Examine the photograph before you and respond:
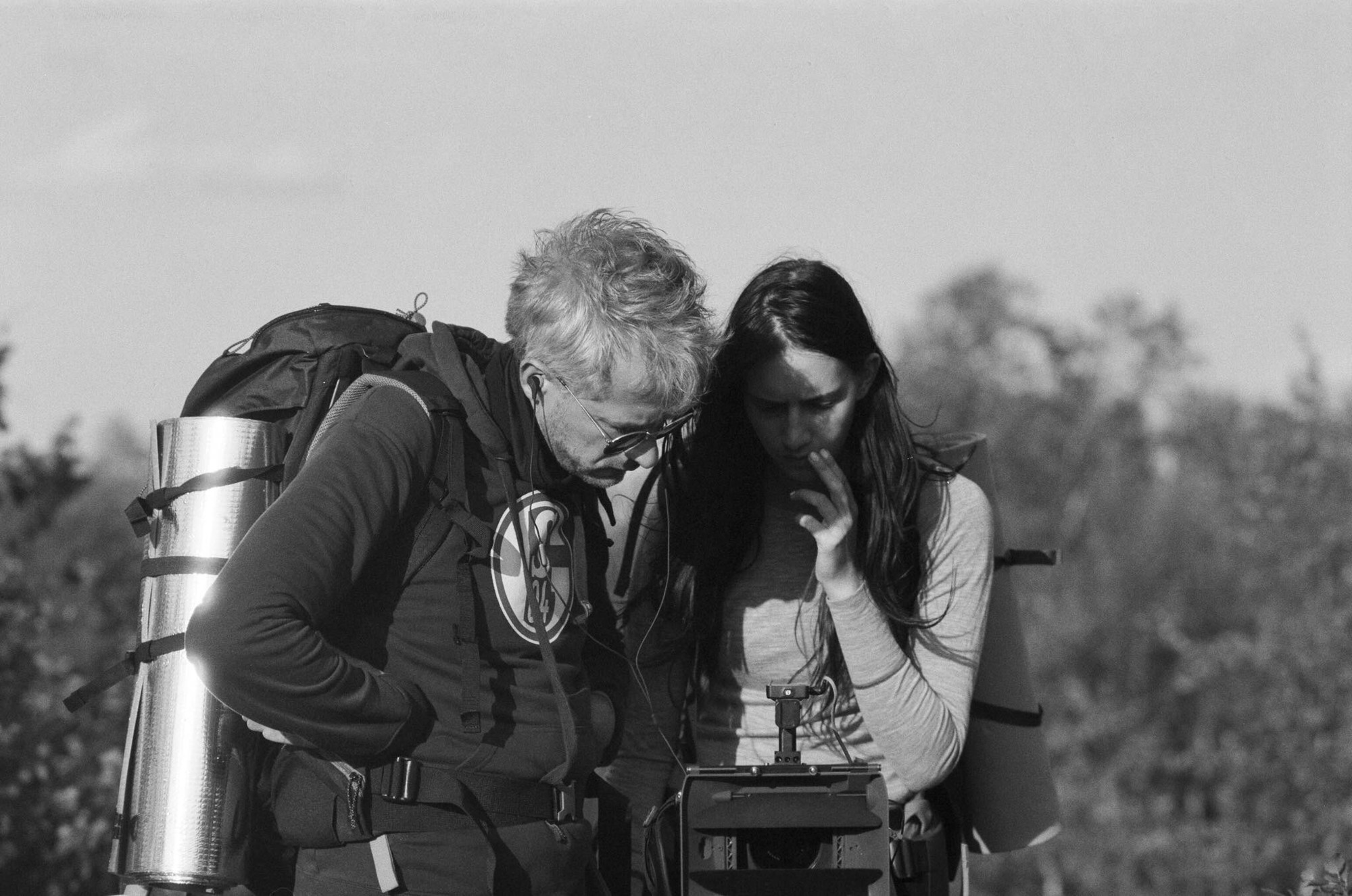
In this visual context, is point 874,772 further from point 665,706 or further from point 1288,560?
point 1288,560

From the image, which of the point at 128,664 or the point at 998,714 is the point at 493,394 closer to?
the point at 128,664

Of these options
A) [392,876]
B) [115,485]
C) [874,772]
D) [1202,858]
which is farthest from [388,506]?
[115,485]

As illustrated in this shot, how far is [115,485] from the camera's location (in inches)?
858

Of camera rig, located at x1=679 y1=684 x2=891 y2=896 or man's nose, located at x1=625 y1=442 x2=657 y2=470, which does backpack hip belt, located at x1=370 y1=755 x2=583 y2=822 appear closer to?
camera rig, located at x1=679 y1=684 x2=891 y2=896

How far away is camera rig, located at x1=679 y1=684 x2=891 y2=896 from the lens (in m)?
2.37

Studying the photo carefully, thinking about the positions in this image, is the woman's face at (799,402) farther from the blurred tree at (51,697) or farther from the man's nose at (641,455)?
the blurred tree at (51,697)

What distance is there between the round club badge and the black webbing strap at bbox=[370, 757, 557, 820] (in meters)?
0.21

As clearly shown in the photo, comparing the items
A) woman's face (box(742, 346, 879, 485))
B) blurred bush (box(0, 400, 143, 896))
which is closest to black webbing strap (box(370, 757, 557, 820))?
woman's face (box(742, 346, 879, 485))

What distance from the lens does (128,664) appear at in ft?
8.73

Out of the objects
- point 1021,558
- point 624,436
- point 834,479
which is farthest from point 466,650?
point 1021,558

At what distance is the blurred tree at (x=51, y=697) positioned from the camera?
481 centimetres

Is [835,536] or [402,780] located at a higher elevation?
[835,536]

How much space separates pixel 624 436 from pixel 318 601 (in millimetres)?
532

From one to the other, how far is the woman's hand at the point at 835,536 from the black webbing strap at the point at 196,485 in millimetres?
870
